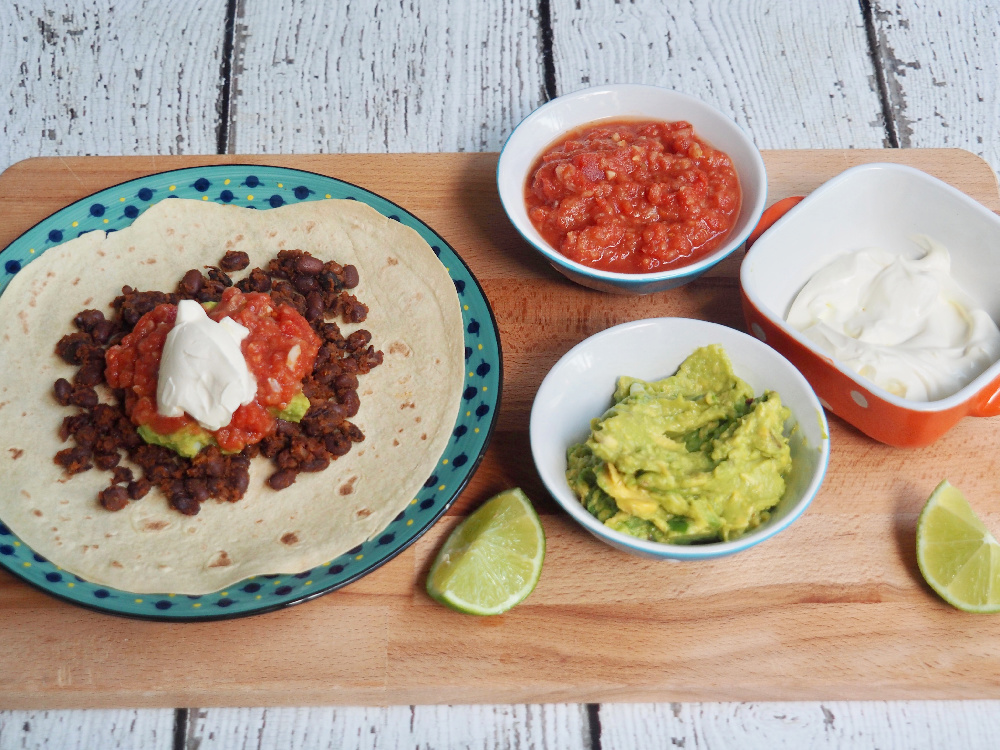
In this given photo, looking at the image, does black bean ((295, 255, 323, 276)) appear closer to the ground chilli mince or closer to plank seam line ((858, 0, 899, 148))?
the ground chilli mince

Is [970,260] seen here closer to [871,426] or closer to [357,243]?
[871,426]

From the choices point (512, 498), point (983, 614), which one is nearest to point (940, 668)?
point (983, 614)

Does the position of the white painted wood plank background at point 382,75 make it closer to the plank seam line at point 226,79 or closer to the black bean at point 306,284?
the plank seam line at point 226,79

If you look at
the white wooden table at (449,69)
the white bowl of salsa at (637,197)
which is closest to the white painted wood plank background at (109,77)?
the white wooden table at (449,69)

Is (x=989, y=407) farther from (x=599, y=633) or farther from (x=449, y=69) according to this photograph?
(x=449, y=69)

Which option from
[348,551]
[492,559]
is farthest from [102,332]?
[492,559]

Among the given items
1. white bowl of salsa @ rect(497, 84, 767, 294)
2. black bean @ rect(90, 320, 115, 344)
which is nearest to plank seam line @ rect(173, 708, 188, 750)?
black bean @ rect(90, 320, 115, 344)
